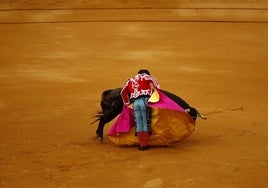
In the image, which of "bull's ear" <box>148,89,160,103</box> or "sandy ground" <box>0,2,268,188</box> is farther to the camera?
"bull's ear" <box>148,89,160,103</box>

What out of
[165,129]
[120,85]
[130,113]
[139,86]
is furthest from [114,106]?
[120,85]

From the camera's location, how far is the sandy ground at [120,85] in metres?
7.24

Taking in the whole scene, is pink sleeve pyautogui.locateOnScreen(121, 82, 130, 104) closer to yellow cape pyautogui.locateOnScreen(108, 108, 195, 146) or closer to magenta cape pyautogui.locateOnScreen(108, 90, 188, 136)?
magenta cape pyautogui.locateOnScreen(108, 90, 188, 136)

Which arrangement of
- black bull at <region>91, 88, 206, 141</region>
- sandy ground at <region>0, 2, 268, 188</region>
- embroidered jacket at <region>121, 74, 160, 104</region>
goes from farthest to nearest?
black bull at <region>91, 88, 206, 141</region>
embroidered jacket at <region>121, 74, 160, 104</region>
sandy ground at <region>0, 2, 268, 188</region>

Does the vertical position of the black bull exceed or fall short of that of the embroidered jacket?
it falls short

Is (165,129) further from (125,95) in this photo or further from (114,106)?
(114,106)

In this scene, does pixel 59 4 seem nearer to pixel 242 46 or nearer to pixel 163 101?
pixel 242 46

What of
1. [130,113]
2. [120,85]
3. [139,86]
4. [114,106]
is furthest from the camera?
[120,85]

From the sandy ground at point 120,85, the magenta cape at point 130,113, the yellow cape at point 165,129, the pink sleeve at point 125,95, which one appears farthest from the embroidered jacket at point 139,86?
the sandy ground at point 120,85

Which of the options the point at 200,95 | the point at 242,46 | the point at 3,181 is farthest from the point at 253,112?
the point at 242,46

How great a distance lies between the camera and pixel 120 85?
516 inches

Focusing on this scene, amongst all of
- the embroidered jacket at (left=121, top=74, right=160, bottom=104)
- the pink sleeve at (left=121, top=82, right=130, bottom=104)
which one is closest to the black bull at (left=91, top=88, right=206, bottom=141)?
the pink sleeve at (left=121, top=82, right=130, bottom=104)

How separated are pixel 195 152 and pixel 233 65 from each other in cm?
790

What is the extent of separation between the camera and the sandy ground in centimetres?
724
